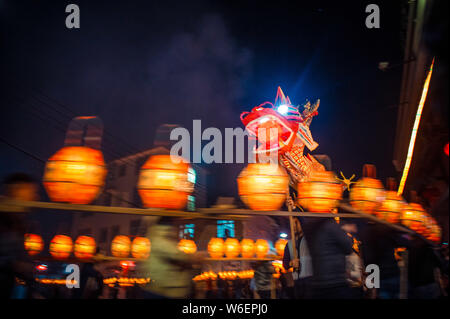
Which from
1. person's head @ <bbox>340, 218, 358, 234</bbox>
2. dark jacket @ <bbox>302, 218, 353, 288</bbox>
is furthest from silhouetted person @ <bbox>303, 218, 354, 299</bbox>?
person's head @ <bbox>340, 218, 358, 234</bbox>

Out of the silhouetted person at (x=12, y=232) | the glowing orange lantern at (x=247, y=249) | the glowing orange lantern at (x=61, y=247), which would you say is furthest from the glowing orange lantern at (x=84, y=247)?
the silhouetted person at (x=12, y=232)

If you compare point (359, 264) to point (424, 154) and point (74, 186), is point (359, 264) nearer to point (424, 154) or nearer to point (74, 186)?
point (74, 186)

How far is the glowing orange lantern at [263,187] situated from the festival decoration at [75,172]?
1.37 meters

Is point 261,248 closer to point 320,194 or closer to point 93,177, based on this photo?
point 320,194

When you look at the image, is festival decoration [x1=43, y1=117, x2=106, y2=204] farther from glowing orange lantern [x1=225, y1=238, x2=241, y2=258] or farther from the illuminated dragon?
glowing orange lantern [x1=225, y1=238, x2=241, y2=258]

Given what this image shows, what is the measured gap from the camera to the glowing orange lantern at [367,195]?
3.92 m

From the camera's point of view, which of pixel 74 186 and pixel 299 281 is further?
pixel 299 281

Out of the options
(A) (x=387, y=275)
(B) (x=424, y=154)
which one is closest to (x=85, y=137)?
(A) (x=387, y=275)

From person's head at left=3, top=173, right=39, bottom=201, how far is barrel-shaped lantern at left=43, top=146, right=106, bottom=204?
478 millimetres

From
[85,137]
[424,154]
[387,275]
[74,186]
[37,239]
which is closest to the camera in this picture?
[74,186]

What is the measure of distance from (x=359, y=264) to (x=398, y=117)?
11119 mm

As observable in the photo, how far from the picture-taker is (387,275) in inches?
167

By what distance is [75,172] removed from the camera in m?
2.86
